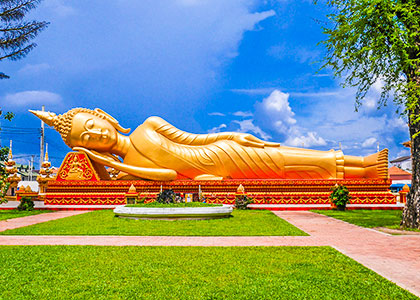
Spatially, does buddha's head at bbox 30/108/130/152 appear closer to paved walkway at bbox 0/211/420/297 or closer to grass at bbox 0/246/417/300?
paved walkway at bbox 0/211/420/297

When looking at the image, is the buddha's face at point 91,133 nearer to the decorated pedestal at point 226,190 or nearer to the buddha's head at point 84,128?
the buddha's head at point 84,128

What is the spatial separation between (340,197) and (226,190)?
5.55 meters

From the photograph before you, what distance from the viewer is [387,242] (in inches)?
352

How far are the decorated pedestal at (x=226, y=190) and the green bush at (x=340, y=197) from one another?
5.17 feet

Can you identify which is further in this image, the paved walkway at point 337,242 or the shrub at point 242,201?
the shrub at point 242,201

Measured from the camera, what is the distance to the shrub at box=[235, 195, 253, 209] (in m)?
17.8

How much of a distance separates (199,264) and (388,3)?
9.23 m

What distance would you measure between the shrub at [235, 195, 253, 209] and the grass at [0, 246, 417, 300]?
9.79 metres

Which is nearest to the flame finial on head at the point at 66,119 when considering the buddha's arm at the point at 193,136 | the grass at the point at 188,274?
the buddha's arm at the point at 193,136

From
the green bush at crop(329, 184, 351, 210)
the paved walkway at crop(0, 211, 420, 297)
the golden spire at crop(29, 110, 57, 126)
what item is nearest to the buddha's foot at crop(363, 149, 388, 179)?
the green bush at crop(329, 184, 351, 210)

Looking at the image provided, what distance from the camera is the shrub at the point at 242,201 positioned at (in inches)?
703

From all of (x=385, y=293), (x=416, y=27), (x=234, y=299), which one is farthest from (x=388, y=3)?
(x=234, y=299)

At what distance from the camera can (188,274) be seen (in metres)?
5.88

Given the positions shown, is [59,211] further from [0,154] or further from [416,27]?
[416,27]
